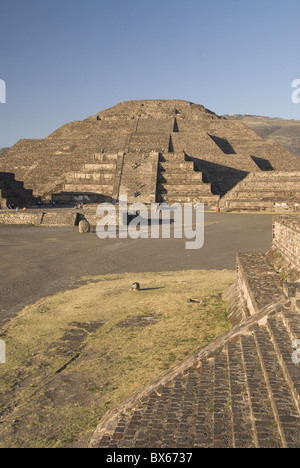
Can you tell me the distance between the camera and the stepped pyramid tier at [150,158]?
33656mm

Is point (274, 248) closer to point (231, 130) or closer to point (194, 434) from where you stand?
point (194, 434)

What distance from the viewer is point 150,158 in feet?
122

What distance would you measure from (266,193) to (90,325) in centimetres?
2633

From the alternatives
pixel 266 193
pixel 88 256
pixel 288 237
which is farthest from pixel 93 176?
pixel 288 237

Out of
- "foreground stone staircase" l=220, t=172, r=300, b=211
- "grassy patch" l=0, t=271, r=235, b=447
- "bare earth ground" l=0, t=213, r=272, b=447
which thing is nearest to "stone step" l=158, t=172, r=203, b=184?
"foreground stone staircase" l=220, t=172, r=300, b=211

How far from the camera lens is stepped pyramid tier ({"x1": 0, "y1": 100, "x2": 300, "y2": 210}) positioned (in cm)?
3366

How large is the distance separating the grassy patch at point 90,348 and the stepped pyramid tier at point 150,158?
74.2 feet

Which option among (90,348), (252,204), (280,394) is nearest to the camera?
(280,394)

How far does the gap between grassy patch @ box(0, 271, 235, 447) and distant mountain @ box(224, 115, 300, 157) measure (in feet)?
408

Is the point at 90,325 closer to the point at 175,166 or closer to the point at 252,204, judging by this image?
the point at 252,204

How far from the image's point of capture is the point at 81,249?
16.1 m

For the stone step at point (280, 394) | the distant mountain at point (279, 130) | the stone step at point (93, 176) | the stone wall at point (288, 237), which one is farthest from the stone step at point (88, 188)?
the distant mountain at point (279, 130)

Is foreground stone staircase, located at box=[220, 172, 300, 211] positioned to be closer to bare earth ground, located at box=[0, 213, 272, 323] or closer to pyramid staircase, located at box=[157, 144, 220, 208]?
pyramid staircase, located at box=[157, 144, 220, 208]

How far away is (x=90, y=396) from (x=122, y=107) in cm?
5502
